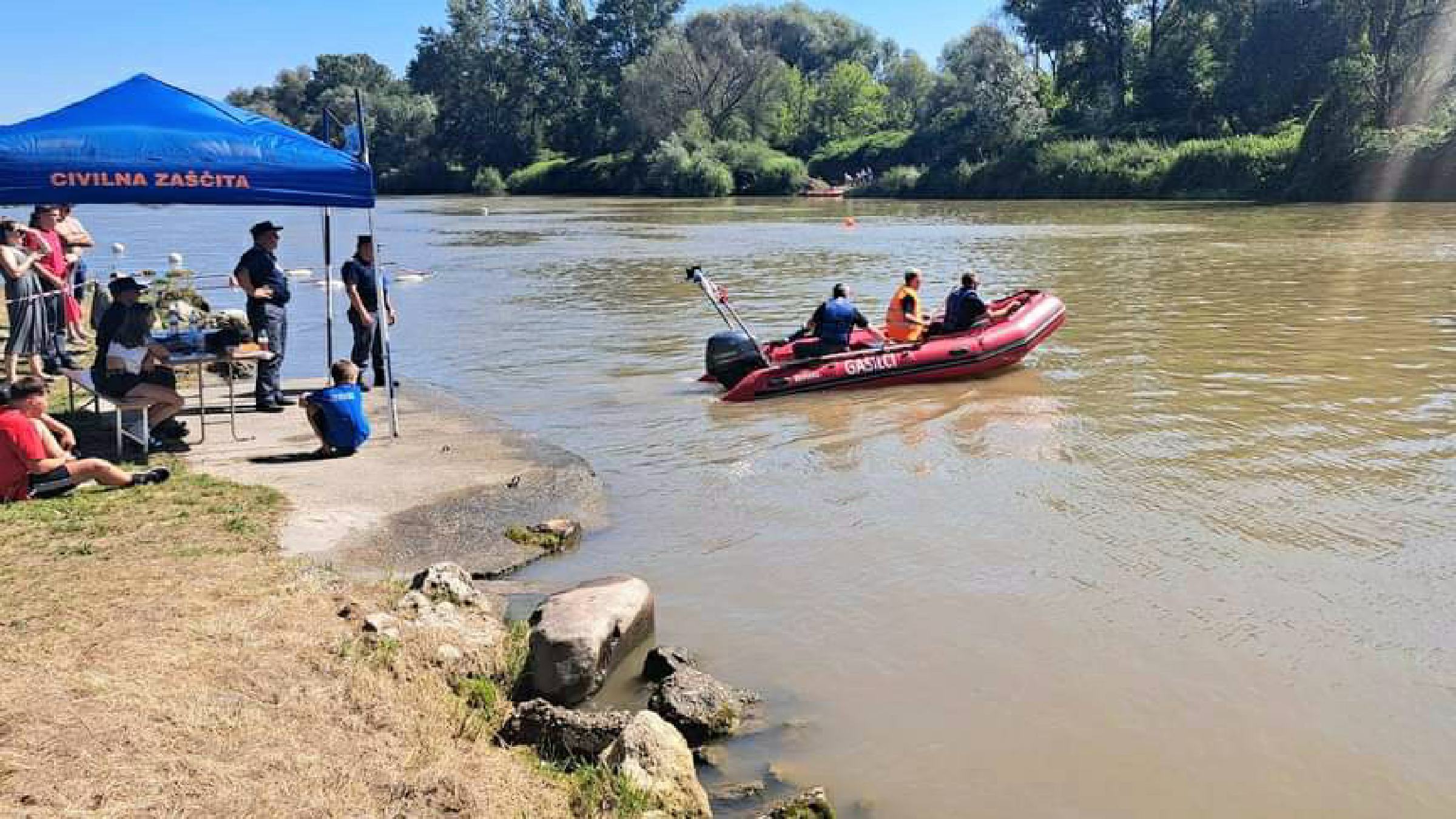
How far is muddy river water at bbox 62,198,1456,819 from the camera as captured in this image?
459cm

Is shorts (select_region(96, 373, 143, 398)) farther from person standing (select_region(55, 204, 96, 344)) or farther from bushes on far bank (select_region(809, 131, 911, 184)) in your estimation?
bushes on far bank (select_region(809, 131, 911, 184))

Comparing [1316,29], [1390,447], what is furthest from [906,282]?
[1316,29]

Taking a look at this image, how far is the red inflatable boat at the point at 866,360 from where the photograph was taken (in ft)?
37.4

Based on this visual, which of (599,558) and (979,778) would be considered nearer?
(979,778)

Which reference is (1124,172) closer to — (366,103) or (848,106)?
(848,106)

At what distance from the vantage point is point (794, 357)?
38.9 ft

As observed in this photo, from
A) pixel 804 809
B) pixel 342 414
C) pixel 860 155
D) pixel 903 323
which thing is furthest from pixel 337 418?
pixel 860 155

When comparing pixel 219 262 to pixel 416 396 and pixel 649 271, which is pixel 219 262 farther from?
pixel 416 396

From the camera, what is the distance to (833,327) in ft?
38.1

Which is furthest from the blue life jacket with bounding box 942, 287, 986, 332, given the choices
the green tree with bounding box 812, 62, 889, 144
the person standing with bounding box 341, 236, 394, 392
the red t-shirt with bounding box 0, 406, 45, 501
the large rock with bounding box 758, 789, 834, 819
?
the green tree with bounding box 812, 62, 889, 144

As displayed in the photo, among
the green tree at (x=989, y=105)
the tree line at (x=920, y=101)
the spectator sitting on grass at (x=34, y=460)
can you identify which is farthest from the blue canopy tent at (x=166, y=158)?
the green tree at (x=989, y=105)

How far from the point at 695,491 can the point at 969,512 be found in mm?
1853

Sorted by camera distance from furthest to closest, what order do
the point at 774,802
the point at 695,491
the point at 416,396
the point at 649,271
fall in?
the point at 649,271, the point at 416,396, the point at 695,491, the point at 774,802

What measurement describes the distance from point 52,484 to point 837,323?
6.94m
